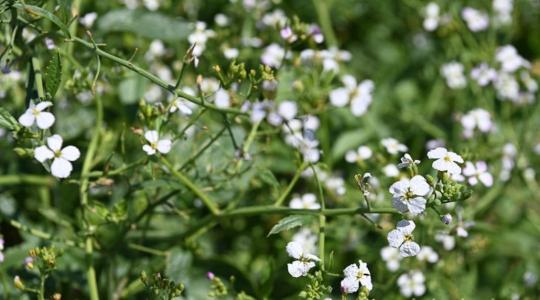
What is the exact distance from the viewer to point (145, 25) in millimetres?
3660

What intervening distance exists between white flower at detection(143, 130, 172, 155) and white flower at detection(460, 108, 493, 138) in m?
1.83

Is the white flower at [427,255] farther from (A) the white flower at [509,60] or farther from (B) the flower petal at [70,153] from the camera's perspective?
(B) the flower petal at [70,153]

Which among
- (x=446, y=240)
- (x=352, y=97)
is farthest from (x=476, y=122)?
(x=446, y=240)

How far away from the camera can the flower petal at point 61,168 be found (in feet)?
7.92

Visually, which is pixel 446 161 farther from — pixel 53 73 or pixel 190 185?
pixel 53 73

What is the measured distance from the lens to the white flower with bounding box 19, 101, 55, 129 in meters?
2.36

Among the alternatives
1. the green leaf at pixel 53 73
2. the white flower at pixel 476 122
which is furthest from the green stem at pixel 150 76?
the white flower at pixel 476 122

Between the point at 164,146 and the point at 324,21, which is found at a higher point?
the point at 324,21

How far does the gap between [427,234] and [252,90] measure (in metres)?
1.08

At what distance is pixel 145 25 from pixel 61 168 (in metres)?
1.41

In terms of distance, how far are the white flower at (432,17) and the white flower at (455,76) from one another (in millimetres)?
276

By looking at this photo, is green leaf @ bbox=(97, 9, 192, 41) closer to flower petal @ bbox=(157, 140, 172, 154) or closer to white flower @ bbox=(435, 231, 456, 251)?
flower petal @ bbox=(157, 140, 172, 154)

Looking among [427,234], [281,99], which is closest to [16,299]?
[281,99]

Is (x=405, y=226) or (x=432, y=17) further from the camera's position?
(x=432, y=17)
